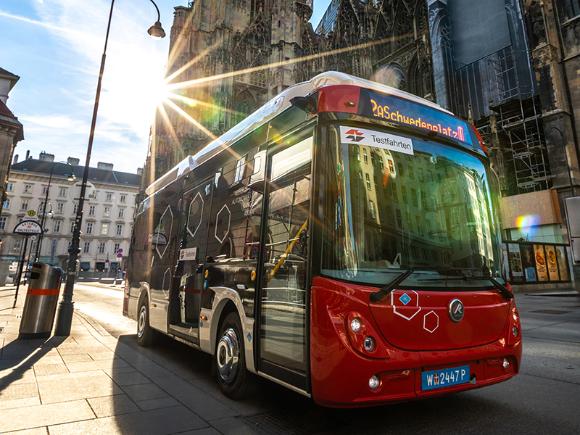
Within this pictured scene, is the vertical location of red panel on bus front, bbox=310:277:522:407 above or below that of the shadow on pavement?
above

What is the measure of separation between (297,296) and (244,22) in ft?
143

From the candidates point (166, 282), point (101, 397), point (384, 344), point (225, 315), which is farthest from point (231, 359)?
point (166, 282)

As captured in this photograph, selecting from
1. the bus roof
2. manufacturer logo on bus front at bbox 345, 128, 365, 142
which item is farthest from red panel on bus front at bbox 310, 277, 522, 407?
the bus roof

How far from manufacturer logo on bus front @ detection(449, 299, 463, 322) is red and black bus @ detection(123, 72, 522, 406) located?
1cm

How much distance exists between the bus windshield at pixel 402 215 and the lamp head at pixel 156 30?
11.2 meters

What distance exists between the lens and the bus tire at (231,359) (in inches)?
151

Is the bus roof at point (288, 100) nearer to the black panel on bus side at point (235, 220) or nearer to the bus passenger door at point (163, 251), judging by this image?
the black panel on bus side at point (235, 220)

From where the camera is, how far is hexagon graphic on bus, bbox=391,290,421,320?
9.23 feet

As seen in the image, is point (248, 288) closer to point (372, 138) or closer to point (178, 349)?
point (372, 138)

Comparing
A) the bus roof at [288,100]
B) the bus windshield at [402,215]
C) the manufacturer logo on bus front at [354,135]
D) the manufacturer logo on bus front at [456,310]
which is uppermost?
the bus roof at [288,100]

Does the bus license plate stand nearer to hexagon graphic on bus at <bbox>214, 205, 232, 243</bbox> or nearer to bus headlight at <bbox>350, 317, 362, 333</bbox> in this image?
bus headlight at <bbox>350, 317, 362, 333</bbox>

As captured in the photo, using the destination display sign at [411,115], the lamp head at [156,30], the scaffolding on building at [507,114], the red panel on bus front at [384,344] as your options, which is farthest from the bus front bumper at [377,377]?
the scaffolding on building at [507,114]

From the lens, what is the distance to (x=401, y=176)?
3.27 m

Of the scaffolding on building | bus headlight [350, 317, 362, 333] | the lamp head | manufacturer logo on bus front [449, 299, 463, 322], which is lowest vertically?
bus headlight [350, 317, 362, 333]
